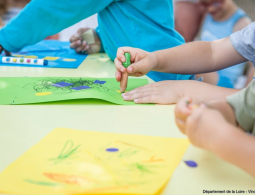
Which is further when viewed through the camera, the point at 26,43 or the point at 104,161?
the point at 26,43

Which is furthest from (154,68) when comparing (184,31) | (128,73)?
(184,31)

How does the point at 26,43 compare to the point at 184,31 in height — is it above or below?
above

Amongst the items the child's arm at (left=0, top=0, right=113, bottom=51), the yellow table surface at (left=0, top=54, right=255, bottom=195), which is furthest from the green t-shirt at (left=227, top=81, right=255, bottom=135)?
the child's arm at (left=0, top=0, right=113, bottom=51)

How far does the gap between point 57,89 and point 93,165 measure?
1.11ft

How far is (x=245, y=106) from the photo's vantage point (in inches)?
16.2

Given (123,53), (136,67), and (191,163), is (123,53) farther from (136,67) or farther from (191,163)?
(191,163)

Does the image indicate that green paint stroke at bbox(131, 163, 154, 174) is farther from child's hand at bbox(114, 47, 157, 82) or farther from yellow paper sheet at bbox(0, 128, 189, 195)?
child's hand at bbox(114, 47, 157, 82)

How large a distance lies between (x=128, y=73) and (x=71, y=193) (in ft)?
1.29

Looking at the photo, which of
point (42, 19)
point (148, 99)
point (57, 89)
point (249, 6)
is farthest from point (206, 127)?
point (249, 6)

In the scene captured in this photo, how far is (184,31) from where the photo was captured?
7.65 feet

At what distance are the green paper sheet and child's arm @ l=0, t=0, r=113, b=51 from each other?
10.5 inches

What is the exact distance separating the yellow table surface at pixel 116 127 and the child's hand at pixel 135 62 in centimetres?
10

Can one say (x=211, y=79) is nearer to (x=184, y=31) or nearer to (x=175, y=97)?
(x=175, y=97)

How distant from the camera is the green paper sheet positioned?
624mm
